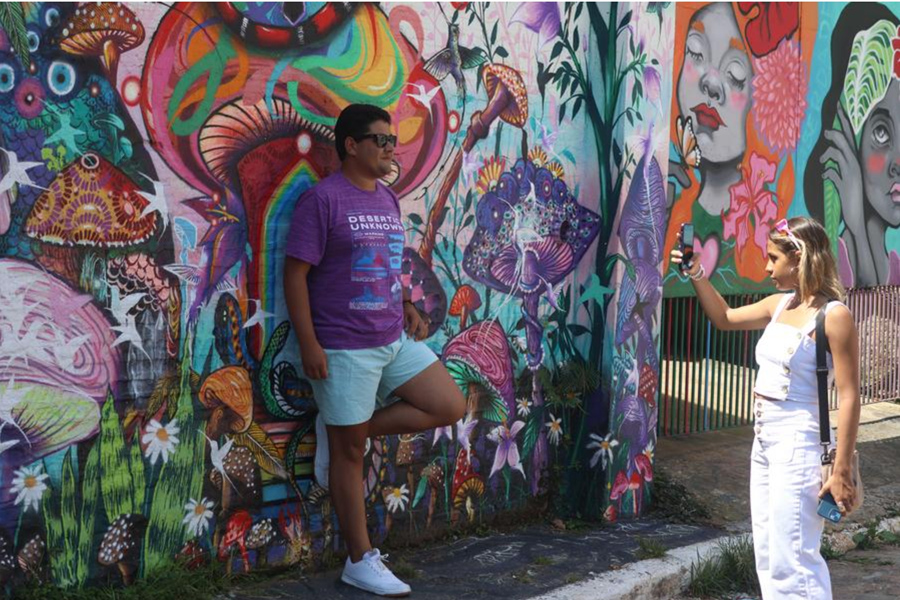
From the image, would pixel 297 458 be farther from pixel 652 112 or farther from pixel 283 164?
pixel 652 112

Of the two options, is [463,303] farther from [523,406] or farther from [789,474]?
[789,474]

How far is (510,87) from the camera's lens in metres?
5.86

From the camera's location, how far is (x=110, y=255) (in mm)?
4340

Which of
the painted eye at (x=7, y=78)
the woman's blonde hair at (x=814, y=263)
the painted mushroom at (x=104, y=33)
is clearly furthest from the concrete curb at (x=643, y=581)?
the painted eye at (x=7, y=78)

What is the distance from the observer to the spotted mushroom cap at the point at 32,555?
13.6 feet

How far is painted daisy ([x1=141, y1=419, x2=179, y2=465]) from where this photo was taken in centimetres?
451

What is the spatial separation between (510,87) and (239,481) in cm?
246

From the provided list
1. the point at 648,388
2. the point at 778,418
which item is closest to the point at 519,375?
the point at 648,388

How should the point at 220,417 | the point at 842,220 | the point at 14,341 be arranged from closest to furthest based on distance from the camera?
the point at 14,341
the point at 220,417
the point at 842,220

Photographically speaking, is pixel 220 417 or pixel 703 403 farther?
pixel 703 403

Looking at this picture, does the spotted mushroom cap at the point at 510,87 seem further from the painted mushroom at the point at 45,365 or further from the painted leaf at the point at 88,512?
the painted leaf at the point at 88,512

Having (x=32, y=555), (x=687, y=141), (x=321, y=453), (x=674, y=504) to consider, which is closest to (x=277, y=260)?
(x=321, y=453)

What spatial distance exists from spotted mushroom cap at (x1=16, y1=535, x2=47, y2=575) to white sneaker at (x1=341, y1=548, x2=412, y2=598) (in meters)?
1.30

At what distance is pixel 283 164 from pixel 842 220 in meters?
4.97
